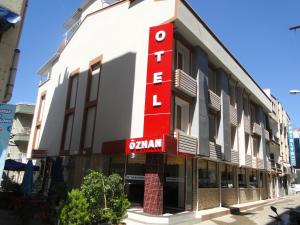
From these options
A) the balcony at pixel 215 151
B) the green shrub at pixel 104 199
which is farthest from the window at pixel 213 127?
the green shrub at pixel 104 199

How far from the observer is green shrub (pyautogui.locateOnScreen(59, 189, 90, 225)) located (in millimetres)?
9523

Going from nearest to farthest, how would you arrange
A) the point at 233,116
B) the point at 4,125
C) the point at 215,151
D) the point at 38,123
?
the point at 4,125, the point at 215,151, the point at 233,116, the point at 38,123

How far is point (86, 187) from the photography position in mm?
10641

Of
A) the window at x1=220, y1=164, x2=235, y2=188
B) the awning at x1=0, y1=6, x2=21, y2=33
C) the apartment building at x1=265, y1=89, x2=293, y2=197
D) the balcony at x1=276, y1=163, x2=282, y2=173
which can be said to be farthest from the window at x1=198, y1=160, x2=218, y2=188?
the balcony at x1=276, y1=163, x2=282, y2=173

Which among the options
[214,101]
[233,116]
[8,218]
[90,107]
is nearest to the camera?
[8,218]

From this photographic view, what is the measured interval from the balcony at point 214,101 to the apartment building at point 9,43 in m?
13.4

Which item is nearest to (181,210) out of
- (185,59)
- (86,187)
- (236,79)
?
(86,187)

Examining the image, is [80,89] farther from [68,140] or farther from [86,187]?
[86,187]

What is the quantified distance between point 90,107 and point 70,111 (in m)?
3.63

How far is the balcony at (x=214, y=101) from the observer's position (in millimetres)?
19609

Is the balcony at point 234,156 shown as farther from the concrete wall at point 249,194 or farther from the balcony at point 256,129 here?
the balcony at point 256,129

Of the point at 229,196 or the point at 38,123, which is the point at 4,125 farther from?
the point at 38,123

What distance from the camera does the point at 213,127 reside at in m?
20.9

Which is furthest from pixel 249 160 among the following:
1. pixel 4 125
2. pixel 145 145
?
pixel 4 125
